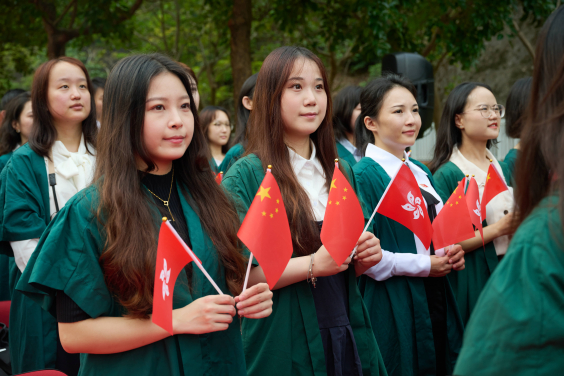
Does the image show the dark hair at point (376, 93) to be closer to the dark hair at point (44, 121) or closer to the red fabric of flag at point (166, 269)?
the dark hair at point (44, 121)

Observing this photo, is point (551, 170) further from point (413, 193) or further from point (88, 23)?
point (88, 23)

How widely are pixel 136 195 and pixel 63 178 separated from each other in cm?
164

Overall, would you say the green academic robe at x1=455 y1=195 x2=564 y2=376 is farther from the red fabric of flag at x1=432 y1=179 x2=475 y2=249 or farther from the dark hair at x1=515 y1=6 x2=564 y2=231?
the red fabric of flag at x1=432 y1=179 x2=475 y2=249

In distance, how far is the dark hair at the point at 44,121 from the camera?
3090mm

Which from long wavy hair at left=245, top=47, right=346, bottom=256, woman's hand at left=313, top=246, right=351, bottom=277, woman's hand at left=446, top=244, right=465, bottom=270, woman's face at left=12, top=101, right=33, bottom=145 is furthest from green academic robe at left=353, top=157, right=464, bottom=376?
woman's face at left=12, top=101, right=33, bottom=145

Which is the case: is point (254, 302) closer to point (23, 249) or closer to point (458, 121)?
point (23, 249)

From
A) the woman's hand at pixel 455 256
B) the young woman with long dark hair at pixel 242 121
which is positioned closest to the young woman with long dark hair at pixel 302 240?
the woman's hand at pixel 455 256

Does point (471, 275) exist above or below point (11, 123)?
below

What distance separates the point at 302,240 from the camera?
215cm

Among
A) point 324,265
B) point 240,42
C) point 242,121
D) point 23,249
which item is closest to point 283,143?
point 324,265

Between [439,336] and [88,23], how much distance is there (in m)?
8.16

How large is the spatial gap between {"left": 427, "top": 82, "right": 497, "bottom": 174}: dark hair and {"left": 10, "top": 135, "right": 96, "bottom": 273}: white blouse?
233cm

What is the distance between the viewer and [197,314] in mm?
1558

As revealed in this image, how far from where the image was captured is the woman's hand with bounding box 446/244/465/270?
283 centimetres
